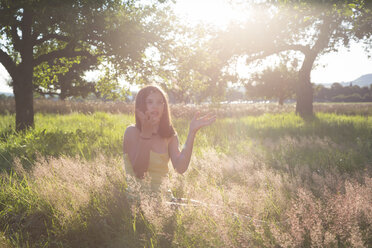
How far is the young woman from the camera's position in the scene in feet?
9.60

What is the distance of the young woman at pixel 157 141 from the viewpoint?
293 centimetres

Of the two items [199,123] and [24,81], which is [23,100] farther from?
[199,123]

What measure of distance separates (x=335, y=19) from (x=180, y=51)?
32.6 ft

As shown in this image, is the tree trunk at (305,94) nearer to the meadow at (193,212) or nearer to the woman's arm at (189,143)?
the meadow at (193,212)

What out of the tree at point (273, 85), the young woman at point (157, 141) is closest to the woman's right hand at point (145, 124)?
the young woman at point (157, 141)

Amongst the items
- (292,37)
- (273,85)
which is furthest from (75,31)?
(273,85)

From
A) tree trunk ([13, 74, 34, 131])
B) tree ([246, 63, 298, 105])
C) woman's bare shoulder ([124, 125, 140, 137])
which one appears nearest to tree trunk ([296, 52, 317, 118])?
woman's bare shoulder ([124, 125, 140, 137])

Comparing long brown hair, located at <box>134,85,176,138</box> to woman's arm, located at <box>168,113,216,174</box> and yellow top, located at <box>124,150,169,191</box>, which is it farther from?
woman's arm, located at <box>168,113,216,174</box>

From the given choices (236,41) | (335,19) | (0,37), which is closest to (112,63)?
(0,37)

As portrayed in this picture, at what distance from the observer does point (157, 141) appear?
3303mm

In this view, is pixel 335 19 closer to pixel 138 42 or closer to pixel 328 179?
pixel 138 42

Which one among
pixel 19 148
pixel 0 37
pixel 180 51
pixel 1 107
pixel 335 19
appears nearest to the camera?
pixel 19 148

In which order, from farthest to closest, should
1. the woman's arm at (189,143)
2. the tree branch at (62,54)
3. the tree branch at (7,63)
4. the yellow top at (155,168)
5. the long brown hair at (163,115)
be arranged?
the tree branch at (62,54) < the tree branch at (7,63) < the long brown hair at (163,115) < the yellow top at (155,168) < the woman's arm at (189,143)

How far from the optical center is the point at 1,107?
15844 millimetres
